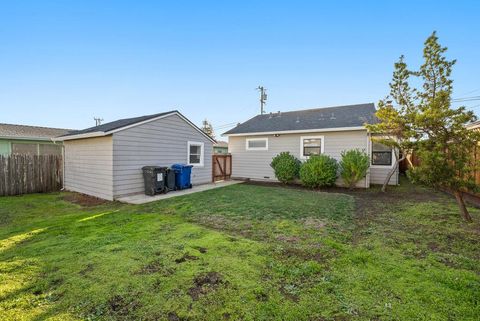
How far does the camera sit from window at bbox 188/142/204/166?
35.1 feet

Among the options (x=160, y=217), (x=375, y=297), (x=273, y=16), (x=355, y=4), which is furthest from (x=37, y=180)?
(x=355, y=4)

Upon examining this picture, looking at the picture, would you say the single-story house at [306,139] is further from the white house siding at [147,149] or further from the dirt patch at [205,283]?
the dirt patch at [205,283]

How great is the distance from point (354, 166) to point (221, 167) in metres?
7.20

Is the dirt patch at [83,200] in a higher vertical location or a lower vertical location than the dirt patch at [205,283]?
lower

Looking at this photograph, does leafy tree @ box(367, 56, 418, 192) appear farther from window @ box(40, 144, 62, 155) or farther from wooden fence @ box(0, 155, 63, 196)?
window @ box(40, 144, 62, 155)

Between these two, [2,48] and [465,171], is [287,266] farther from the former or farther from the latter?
[2,48]

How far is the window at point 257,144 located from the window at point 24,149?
12.9 m

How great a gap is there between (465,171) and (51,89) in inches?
777

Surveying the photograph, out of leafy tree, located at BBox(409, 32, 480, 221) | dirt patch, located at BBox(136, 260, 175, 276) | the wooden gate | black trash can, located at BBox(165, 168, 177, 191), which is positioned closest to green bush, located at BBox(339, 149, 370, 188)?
leafy tree, located at BBox(409, 32, 480, 221)

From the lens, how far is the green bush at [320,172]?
32.8ft

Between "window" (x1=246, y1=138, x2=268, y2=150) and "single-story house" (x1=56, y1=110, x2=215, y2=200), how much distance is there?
3695 mm

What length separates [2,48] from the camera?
1008 centimetres

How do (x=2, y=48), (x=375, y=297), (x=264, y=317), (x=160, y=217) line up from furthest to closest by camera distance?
1. (x=2, y=48)
2. (x=160, y=217)
3. (x=375, y=297)
4. (x=264, y=317)

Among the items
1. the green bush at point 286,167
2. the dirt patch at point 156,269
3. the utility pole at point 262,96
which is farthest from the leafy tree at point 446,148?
the utility pole at point 262,96
